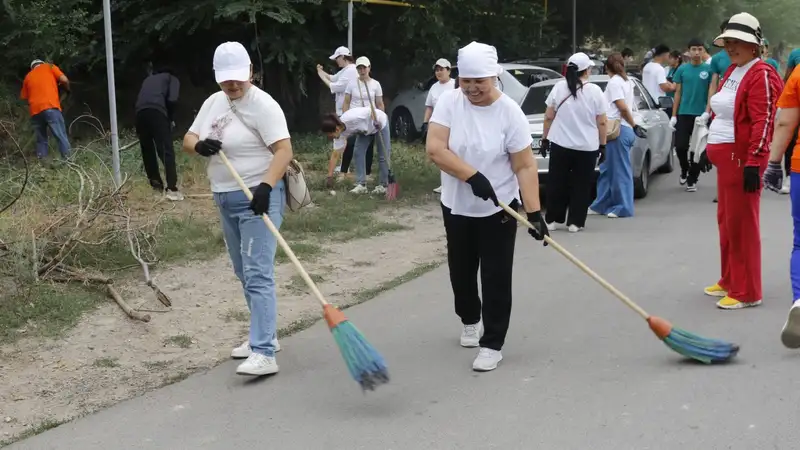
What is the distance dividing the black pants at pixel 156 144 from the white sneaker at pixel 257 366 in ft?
20.8

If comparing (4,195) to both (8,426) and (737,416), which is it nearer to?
(8,426)

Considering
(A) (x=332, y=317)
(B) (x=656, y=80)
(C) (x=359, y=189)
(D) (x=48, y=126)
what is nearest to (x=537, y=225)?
(A) (x=332, y=317)

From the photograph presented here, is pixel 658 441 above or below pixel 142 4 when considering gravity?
below

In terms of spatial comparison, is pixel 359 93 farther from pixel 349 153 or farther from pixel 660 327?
pixel 660 327

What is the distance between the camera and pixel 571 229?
10328 mm

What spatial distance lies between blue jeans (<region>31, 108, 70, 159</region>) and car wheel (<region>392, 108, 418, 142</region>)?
7.22 meters

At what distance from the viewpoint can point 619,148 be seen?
11.1m

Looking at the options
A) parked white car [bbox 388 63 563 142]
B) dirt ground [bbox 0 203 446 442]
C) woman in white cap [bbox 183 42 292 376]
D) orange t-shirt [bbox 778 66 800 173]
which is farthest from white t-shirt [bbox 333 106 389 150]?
orange t-shirt [bbox 778 66 800 173]

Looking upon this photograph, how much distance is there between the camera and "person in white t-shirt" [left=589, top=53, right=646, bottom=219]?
35.9 ft

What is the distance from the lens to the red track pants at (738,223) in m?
6.76

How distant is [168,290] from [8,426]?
8.52 ft

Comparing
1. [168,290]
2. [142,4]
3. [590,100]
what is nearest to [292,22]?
[142,4]

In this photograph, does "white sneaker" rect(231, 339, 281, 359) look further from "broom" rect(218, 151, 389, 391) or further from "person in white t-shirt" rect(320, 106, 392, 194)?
"person in white t-shirt" rect(320, 106, 392, 194)

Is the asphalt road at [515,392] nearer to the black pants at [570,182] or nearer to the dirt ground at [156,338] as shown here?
the dirt ground at [156,338]
